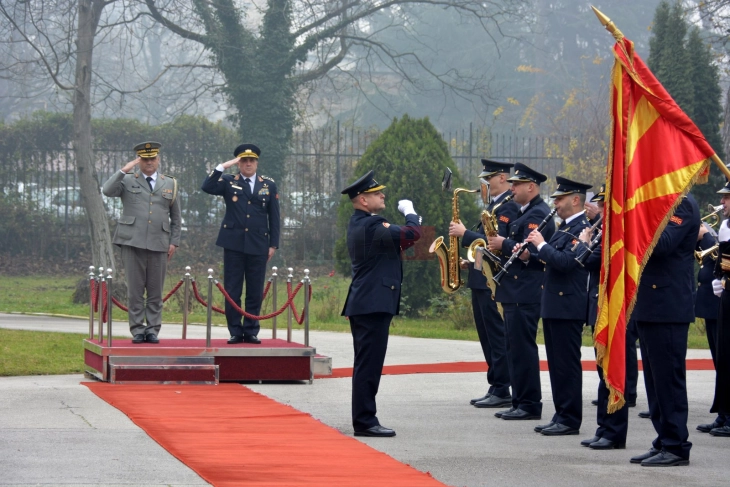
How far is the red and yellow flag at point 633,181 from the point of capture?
7465 millimetres

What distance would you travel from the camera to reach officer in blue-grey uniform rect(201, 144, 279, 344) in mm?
11961

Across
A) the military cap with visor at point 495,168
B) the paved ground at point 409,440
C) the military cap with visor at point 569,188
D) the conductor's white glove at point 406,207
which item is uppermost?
the military cap with visor at point 495,168

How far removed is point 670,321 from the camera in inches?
301

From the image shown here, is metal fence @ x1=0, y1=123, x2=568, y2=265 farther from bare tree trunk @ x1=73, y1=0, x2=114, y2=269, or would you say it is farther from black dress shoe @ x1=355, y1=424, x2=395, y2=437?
black dress shoe @ x1=355, y1=424, x2=395, y2=437

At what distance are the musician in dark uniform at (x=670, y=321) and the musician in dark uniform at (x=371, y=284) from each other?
6.25ft

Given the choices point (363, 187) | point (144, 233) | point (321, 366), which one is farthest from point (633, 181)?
point (144, 233)

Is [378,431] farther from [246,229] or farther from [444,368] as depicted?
[444,368]

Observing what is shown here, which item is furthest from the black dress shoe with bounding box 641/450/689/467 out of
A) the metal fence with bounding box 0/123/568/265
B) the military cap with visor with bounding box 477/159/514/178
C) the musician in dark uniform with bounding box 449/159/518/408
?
the metal fence with bounding box 0/123/568/265

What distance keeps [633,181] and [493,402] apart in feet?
11.5

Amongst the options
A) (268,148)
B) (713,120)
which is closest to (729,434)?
(713,120)

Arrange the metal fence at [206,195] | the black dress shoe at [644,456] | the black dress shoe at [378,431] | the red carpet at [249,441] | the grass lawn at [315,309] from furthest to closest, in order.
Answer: the metal fence at [206,195], the grass lawn at [315,309], the black dress shoe at [378,431], the black dress shoe at [644,456], the red carpet at [249,441]

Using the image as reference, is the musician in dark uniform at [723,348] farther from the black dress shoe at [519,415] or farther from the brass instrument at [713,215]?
the black dress shoe at [519,415]

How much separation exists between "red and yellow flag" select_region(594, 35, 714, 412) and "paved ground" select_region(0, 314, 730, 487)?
0.73m

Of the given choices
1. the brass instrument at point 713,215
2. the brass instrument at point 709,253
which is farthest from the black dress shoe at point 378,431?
the brass instrument at point 709,253
